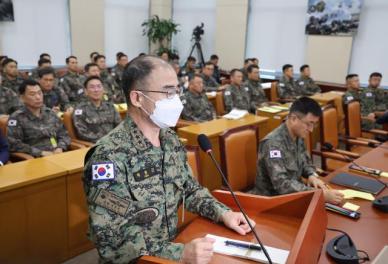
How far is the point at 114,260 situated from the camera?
1.20m

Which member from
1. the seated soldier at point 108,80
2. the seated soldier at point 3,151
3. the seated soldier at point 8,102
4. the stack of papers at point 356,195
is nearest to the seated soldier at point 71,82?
the seated soldier at point 108,80

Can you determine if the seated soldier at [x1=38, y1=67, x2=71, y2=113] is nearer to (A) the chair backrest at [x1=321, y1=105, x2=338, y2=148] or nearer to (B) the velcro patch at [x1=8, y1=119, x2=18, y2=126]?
(B) the velcro patch at [x1=8, y1=119, x2=18, y2=126]

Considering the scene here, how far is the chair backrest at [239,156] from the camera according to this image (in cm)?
231

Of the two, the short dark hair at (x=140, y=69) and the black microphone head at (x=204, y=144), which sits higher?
the short dark hair at (x=140, y=69)

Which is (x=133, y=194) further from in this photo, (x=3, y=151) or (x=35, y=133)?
(x=35, y=133)

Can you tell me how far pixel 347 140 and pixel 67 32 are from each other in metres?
6.30

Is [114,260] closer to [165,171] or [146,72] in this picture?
[165,171]

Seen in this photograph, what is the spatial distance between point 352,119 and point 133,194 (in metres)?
3.34

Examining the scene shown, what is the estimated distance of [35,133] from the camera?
322 cm

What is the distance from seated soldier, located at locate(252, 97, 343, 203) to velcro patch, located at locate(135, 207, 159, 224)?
109 centimetres

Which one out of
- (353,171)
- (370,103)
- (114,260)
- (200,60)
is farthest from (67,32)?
(114,260)

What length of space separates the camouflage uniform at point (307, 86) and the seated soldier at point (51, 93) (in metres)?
4.40

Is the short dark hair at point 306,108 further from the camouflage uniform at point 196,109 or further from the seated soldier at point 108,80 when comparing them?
the seated soldier at point 108,80

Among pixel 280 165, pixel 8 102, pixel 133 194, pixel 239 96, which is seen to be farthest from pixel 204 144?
pixel 239 96
